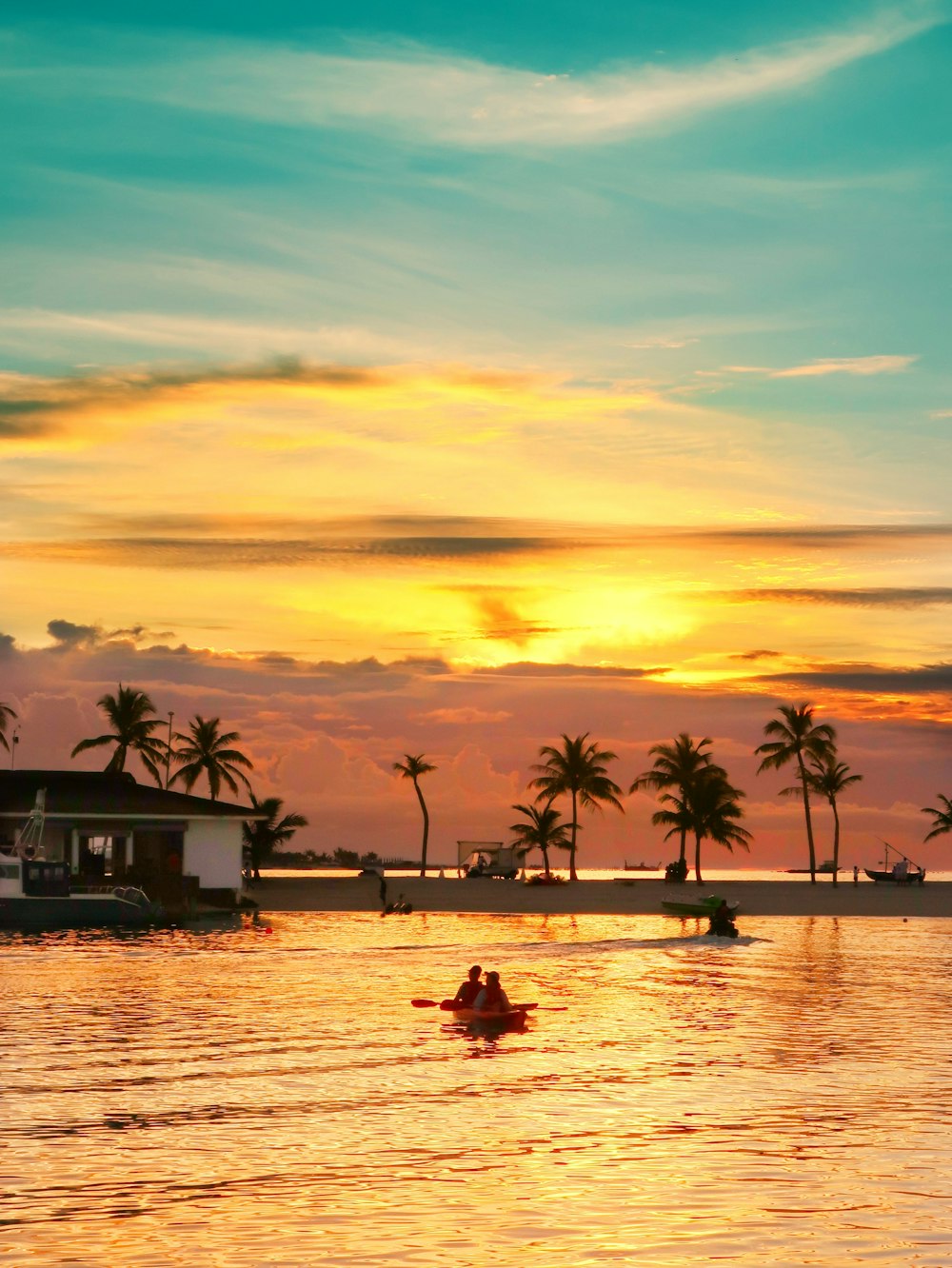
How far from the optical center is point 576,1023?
32156 mm

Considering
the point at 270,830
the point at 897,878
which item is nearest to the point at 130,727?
the point at 270,830

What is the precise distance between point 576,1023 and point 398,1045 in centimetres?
546

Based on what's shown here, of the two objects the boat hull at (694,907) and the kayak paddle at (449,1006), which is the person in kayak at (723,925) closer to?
the boat hull at (694,907)

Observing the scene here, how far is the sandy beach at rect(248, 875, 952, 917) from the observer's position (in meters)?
85.8

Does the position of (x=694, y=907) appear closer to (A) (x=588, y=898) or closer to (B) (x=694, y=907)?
(B) (x=694, y=907)

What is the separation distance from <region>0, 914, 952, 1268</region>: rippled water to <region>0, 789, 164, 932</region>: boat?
1906cm

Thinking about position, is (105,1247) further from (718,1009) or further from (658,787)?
(658,787)

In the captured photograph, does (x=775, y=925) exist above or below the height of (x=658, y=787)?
below

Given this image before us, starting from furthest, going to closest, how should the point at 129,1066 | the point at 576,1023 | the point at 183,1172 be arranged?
1. the point at 576,1023
2. the point at 129,1066
3. the point at 183,1172

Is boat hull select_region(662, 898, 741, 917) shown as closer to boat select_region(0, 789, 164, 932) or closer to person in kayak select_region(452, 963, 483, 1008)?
boat select_region(0, 789, 164, 932)

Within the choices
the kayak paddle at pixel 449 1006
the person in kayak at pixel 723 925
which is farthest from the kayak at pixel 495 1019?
the person in kayak at pixel 723 925

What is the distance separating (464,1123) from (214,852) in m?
55.0

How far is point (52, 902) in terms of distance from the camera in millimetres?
59531

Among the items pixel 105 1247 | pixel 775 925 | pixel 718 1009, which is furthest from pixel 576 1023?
pixel 775 925
